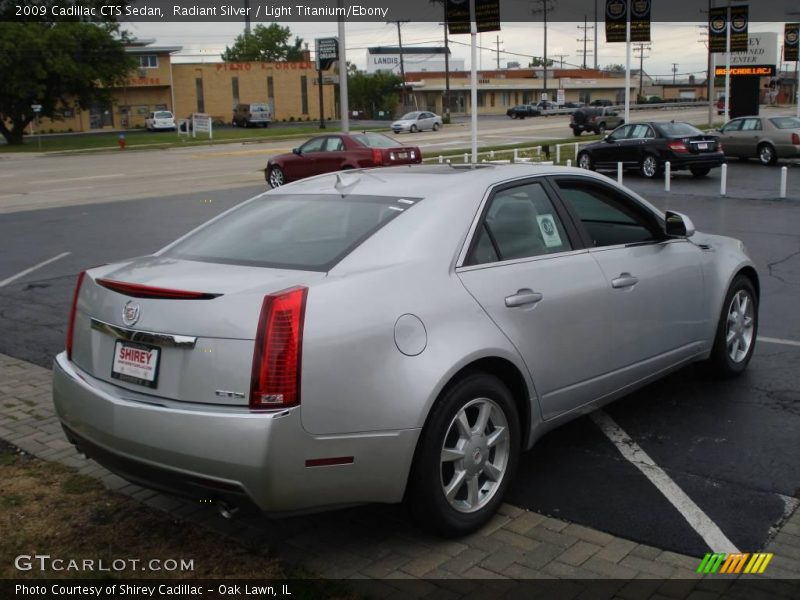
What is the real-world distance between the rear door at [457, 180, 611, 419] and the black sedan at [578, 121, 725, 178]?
796 inches

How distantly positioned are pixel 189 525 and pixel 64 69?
189 ft

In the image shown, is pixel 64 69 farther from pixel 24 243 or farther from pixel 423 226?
pixel 423 226

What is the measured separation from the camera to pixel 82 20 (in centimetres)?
6353

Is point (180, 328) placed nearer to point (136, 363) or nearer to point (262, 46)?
point (136, 363)

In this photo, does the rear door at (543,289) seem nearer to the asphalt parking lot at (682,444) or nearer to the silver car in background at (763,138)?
the asphalt parking lot at (682,444)

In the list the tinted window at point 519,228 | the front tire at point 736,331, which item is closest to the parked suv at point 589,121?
the front tire at point 736,331

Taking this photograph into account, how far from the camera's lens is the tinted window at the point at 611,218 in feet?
17.8

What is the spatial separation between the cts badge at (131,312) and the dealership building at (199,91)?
79.2 m

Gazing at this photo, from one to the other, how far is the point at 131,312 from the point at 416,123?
194 feet

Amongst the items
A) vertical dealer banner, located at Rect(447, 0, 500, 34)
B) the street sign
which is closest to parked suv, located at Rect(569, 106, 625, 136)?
the street sign

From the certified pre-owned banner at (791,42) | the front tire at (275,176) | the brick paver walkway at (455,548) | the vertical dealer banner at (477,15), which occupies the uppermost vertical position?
the certified pre-owned banner at (791,42)

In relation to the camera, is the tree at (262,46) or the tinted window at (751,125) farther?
the tree at (262,46)

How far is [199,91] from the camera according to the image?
86875mm

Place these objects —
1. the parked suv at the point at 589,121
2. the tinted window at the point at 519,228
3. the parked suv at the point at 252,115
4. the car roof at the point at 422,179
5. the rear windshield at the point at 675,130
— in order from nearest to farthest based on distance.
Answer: the tinted window at the point at 519,228 → the car roof at the point at 422,179 → the rear windshield at the point at 675,130 → the parked suv at the point at 589,121 → the parked suv at the point at 252,115
